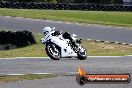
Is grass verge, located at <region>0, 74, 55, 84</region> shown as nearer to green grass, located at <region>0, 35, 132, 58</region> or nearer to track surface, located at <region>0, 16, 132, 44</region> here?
green grass, located at <region>0, 35, 132, 58</region>

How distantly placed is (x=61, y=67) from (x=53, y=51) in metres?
0.99

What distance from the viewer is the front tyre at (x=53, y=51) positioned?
48.3ft

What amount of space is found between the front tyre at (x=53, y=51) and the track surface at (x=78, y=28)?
38.2 feet

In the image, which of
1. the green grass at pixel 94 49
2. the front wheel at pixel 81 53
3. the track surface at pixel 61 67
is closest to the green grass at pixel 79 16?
the green grass at pixel 94 49

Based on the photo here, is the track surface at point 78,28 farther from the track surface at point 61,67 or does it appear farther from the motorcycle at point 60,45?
the motorcycle at point 60,45

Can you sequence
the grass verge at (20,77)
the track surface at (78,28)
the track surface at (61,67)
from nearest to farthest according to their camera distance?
the track surface at (61,67) < the grass verge at (20,77) < the track surface at (78,28)

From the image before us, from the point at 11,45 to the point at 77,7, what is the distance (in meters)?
29.5

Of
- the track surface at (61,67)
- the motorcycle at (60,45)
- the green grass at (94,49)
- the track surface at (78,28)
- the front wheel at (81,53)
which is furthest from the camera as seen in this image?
the track surface at (78,28)

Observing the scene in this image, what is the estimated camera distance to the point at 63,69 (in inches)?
542

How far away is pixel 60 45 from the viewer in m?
14.8

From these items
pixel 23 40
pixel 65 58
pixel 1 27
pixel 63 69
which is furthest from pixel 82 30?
pixel 63 69

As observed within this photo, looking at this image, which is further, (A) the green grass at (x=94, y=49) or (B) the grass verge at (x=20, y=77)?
(A) the green grass at (x=94, y=49)

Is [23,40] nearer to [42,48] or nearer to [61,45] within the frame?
[42,48]

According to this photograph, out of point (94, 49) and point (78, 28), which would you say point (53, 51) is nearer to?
point (94, 49)
